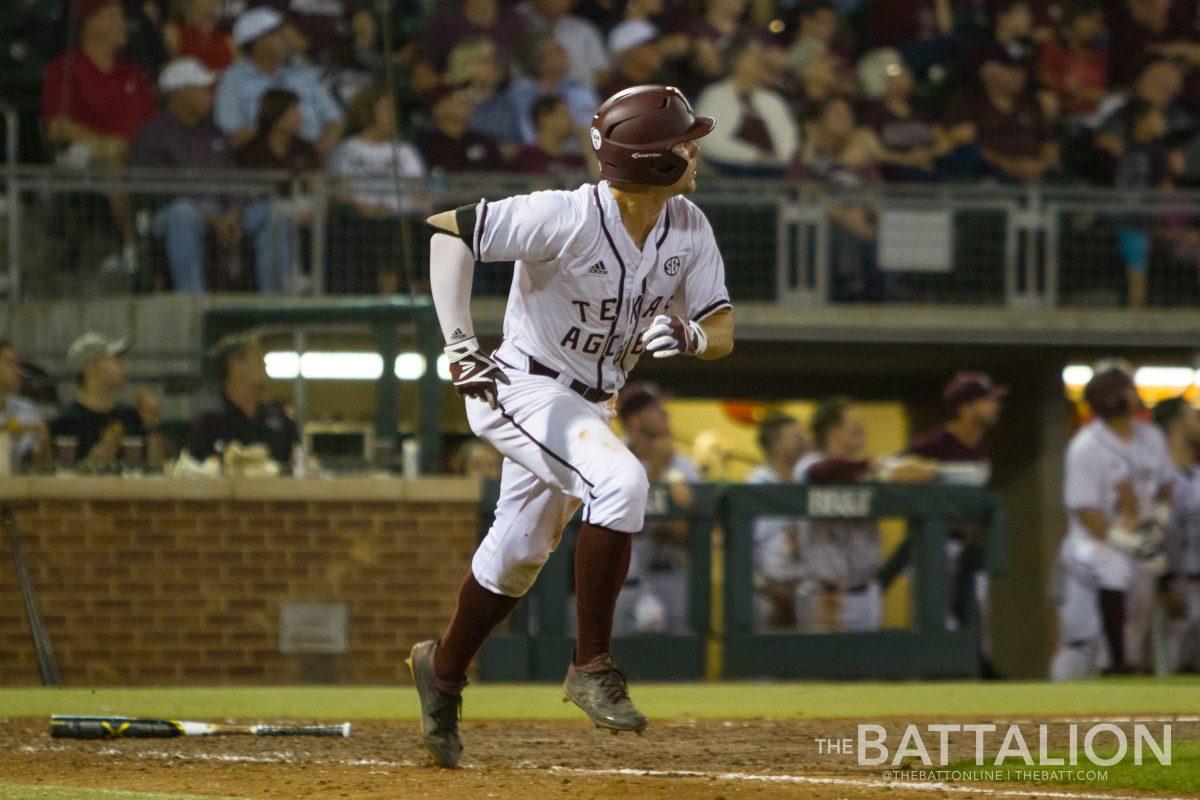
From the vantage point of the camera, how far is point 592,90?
11.3 metres

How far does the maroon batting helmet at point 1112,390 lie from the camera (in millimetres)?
8953

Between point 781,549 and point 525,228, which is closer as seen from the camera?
point 525,228

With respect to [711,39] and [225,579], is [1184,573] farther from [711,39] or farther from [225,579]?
[225,579]

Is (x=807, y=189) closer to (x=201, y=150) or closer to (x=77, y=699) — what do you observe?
(x=201, y=150)

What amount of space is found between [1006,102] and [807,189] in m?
2.00

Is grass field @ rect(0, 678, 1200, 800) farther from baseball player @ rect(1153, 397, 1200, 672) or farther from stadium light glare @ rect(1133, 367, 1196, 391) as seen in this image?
stadium light glare @ rect(1133, 367, 1196, 391)

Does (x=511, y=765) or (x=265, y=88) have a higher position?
(x=265, y=88)

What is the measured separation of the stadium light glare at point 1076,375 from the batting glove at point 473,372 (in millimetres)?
8129

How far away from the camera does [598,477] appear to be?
4.57 m

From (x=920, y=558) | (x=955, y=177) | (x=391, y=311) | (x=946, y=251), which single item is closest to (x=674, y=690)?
(x=920, y=558)

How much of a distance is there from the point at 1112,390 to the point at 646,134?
16.4 feet

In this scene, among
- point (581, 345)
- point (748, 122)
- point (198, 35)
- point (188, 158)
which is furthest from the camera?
point (748, 122)

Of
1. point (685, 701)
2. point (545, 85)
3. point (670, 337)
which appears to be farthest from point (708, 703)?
point (545, 85)

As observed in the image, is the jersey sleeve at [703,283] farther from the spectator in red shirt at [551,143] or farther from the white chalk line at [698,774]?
the spectator in red shirt at [551,143]
